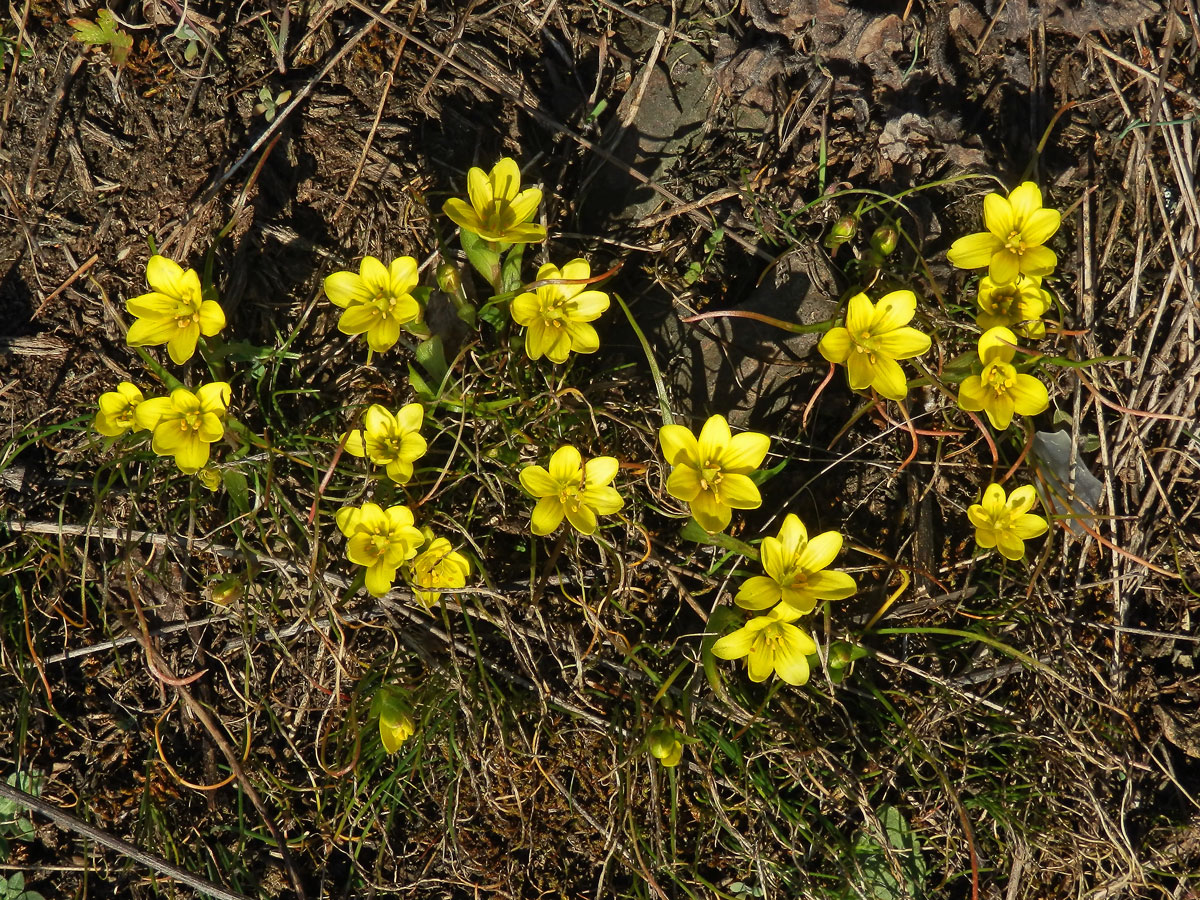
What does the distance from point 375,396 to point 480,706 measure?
3.28 ft

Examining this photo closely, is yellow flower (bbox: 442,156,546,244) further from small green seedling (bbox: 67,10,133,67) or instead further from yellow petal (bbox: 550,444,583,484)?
small green seedling (bbox: 67,10,133,67)

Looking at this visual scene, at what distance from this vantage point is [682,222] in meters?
2.62

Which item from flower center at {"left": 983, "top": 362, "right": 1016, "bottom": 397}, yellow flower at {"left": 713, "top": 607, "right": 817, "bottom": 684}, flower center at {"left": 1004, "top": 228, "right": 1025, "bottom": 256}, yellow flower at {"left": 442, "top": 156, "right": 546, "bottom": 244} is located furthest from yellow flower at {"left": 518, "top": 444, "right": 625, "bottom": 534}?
flower center at {"left": 1004, "top": 228, "right": 1025, "bottom": 256}

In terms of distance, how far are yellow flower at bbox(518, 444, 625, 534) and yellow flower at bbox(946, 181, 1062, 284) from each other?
47.5 inches

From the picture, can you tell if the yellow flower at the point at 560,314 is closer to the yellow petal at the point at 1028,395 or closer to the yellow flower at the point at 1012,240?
the yellow flower at the point at 1012,240

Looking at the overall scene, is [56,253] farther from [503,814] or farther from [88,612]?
[503,814]

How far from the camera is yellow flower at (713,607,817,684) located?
2229 millimetres

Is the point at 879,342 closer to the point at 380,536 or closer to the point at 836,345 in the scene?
the point at 836,345

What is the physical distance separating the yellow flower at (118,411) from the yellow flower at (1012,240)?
2.38 metres

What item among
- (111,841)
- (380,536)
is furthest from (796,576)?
(111,841)

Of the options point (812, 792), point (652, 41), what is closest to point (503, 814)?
point (812, 792)

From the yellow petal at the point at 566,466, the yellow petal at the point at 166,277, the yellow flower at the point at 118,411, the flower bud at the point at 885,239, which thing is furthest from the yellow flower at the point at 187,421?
the flower bud at the point at 885,239

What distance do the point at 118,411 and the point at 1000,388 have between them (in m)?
2.52

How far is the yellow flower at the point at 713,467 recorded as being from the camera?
220cm
